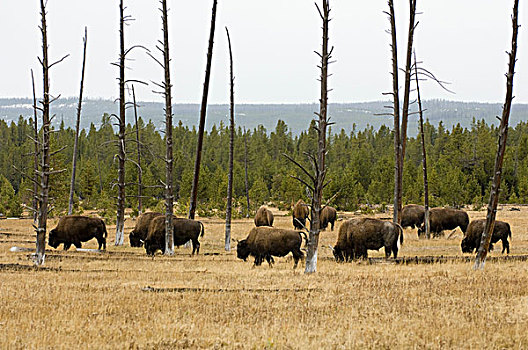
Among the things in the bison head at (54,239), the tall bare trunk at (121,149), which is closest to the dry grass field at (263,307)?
the bison head at (54,239)

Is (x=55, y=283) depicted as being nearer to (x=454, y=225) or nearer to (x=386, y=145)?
(x=454, y=225)

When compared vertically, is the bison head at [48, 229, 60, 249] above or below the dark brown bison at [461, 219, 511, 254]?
below

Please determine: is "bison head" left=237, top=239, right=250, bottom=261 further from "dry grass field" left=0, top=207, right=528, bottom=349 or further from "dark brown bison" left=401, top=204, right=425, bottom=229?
"dark brown bison" left=401, top=204, right=425, bottom=229

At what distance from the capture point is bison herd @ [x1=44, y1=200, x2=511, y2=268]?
20828 millimetres

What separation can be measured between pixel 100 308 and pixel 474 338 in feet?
22.0

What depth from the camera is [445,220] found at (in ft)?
108

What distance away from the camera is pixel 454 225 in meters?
32.8

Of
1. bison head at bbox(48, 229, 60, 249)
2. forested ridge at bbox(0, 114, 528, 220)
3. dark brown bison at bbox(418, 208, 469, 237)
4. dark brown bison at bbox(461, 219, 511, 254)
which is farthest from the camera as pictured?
forested ridge at bbox(0, 114, 528, 220)

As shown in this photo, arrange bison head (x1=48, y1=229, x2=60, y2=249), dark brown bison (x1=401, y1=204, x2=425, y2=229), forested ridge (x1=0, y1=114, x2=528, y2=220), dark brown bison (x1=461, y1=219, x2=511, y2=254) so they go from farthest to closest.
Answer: forested ridge (x1=0, y1=114, x2=528, y2=220) → dark brown bison (x1=401, y1=204, x2=425, y2=229) → bison head (x1=48, y1=229, x2=60, y2=249) → dark brown bison (x1=461, y1=219, x2=511, y2=254)

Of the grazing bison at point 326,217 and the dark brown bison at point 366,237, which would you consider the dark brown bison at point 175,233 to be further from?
the grazing bison at point 326,217

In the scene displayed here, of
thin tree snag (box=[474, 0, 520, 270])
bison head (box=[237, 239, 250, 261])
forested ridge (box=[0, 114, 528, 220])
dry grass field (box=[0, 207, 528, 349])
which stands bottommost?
forested ridge (box=[0, 114, 528, 220])

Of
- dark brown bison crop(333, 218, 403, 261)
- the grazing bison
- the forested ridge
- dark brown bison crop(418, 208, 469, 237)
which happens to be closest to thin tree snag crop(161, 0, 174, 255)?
dark brown bison crop(333, 218, 403, 261)

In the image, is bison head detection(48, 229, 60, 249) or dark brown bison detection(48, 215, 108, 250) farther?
bison head detection(48, 229, 60, 249)

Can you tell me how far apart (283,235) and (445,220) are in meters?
15.3
